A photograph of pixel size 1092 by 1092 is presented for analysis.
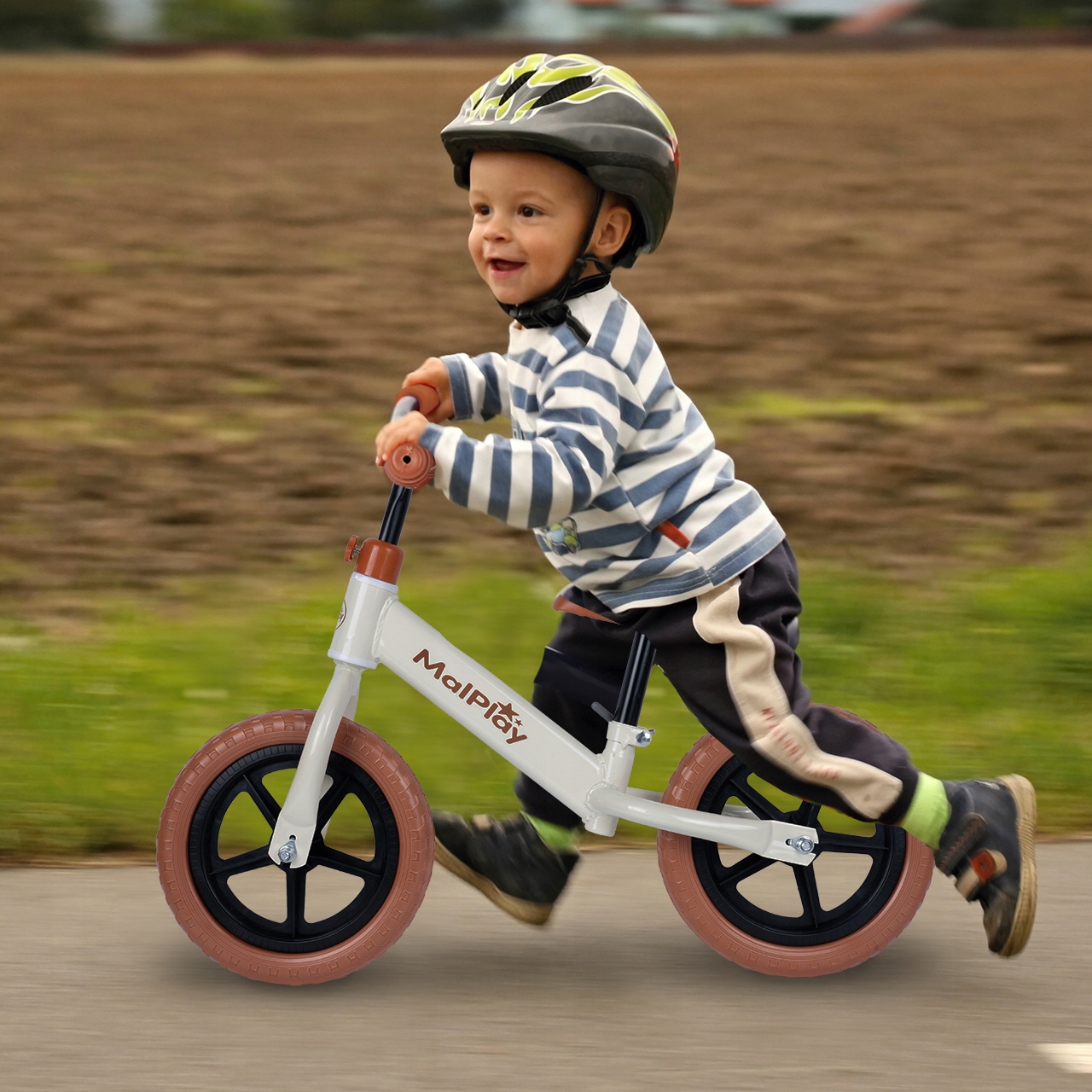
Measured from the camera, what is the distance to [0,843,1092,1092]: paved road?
2900mm

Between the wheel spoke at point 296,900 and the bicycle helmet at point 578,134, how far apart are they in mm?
1113

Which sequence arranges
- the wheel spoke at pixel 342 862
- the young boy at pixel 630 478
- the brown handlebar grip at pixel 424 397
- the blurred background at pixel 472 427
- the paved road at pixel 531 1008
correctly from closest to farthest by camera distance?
the paved road at pixel 531 1008 → the young boy at pixel 630 478 → the wheel spoke at pixel 342 862 → the brown handlebar grip at pixel 424 397 → the blurred background at pixel 472 427

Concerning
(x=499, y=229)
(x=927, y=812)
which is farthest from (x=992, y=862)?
(x=499, y=229)

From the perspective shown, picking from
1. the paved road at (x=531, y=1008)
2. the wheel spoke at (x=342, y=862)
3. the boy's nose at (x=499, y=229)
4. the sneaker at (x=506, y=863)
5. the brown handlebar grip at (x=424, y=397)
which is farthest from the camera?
the sneaker at (x=506, y=863)

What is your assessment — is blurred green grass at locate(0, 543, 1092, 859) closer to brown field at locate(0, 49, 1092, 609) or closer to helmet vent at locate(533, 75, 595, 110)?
brown field at locate(0, 49, 1092, 609)

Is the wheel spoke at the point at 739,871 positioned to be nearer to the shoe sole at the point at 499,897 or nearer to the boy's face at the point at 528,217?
the shoe sole at the point at 499,897

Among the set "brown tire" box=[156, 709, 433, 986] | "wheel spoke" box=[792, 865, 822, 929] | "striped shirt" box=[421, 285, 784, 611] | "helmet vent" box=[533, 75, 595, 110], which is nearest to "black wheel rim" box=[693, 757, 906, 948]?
"wheel spoke" box=[792, 865, 822, 929]

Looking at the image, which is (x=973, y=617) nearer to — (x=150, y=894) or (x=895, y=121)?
(x=150, y=894)

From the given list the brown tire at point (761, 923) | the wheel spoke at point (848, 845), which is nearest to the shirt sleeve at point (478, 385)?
the brown tire at point (761, 923)

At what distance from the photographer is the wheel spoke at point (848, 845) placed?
334 cm

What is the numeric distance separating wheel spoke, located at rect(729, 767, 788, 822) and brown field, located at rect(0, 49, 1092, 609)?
2509 mm

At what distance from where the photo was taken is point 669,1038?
305 cm

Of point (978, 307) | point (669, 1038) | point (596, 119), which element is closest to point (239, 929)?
point (669, 1038)

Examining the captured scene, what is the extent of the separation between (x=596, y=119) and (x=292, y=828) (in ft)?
4.54
